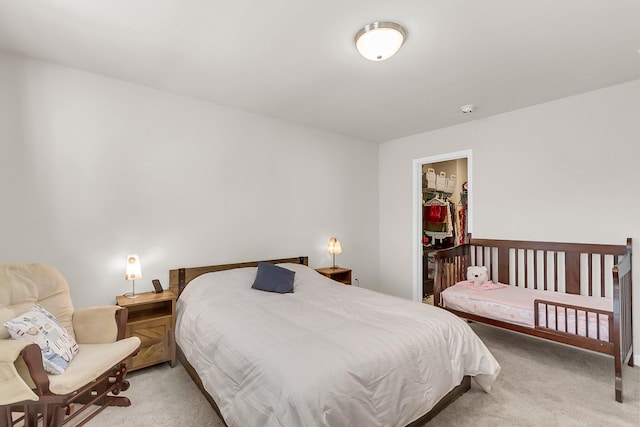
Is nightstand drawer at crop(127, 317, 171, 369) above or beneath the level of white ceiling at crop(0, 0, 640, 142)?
beneath

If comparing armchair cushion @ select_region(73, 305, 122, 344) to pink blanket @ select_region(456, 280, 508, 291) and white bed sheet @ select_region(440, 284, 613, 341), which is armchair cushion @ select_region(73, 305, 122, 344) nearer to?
white bed sheet @ select_region(440, 284, 613, 341)

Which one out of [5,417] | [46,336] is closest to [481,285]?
[46,336]

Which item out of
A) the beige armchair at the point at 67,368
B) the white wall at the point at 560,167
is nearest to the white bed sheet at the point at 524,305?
the white wall at the point at 560,167

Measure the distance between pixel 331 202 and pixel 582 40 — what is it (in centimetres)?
296

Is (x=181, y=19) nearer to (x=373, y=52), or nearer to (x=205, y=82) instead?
(x=205, y=82)

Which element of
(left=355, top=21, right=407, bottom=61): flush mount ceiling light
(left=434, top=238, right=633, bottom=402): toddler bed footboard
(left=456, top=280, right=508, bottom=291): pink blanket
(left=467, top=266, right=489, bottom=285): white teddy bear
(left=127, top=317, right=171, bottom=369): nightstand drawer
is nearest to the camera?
(left=355, top=21, right=407, bottom=61): flush mount ceiling light

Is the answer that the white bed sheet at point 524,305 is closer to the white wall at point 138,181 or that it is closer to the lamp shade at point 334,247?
the lamp shade at point 334,247

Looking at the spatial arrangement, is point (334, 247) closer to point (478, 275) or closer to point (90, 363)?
point (478, 275)

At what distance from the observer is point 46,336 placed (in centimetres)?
182

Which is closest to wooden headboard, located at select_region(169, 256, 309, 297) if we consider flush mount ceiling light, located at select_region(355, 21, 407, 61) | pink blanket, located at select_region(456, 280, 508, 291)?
flush mount ceiling light, located at select_region(355, 21, 407, 61)

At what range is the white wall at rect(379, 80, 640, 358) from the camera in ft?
9.29

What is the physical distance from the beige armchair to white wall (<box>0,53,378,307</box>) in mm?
431

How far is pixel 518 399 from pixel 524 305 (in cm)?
85

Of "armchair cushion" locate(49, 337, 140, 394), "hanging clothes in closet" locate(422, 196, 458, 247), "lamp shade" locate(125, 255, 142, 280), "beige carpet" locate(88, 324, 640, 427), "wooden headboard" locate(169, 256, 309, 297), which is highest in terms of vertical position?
"hanging clothes in closet" locate(422, 196, 458, 247)
